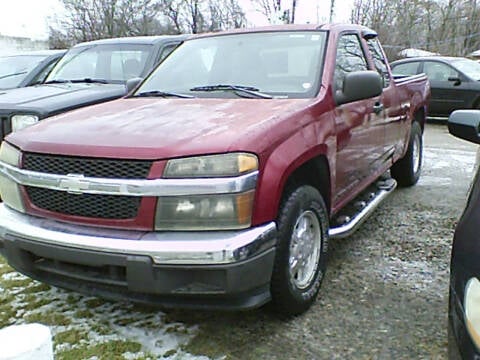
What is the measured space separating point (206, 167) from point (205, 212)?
0.71ft

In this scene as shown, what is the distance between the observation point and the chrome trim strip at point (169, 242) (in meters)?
2.29

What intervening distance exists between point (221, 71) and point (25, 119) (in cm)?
216

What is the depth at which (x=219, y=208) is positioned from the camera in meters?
2.36

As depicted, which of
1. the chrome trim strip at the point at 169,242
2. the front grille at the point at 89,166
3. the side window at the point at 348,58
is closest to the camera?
the chrome trim strip at the point at 169,242

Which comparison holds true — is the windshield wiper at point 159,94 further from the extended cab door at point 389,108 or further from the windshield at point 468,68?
the windshield at point 468,68

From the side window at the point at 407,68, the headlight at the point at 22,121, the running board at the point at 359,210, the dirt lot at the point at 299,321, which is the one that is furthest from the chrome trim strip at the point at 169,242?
the side window at the point at 407,68

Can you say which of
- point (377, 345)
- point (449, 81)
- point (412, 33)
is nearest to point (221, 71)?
point (377, 345)

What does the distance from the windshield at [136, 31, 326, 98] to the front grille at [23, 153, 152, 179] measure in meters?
1.19

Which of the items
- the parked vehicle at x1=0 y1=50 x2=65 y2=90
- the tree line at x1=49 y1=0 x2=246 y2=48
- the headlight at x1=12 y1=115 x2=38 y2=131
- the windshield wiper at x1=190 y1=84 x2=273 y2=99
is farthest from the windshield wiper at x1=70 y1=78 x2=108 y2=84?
the tree line at x1=49 y1=0 x2=246 y2=48

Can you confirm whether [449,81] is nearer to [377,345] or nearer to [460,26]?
[377,345]

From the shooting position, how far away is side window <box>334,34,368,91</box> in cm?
360

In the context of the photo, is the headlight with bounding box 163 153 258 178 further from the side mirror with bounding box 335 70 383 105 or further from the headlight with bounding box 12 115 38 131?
the headlight with bounding box 12 115 38 131

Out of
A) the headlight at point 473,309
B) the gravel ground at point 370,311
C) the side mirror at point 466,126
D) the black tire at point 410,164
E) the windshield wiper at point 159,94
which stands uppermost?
the windshield wiper at point 159,94

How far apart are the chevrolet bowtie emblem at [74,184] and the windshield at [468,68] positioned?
36.2ft
